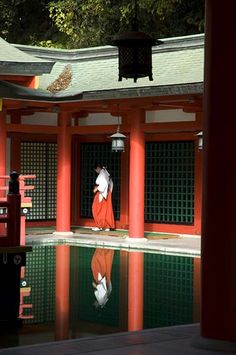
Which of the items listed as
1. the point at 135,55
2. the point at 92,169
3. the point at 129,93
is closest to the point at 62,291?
the point at 135,55

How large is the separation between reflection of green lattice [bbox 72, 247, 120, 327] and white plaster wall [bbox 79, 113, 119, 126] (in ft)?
20.9

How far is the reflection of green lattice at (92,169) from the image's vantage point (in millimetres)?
21375

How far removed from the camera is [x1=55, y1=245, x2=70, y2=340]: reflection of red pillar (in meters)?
8.73

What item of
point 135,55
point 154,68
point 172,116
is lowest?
point 135,55

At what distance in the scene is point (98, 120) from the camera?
2088cm

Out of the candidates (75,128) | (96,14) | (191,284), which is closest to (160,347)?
(191,284)

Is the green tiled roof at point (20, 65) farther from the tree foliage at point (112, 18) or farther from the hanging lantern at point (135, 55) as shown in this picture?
the tree foliage at point (112, 18)

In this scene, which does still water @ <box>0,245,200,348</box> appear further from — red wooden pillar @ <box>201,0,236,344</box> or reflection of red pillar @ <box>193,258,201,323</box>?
red wooden pillar @ <box>201,0,236,344</box>

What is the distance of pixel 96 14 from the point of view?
86.0ft

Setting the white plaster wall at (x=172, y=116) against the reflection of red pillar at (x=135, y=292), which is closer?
the reflection of red pillar at (x=135, y=292)

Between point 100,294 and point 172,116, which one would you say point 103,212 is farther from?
point 100,294

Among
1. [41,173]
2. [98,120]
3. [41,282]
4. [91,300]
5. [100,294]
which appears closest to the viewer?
[91,300]

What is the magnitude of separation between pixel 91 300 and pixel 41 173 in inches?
440

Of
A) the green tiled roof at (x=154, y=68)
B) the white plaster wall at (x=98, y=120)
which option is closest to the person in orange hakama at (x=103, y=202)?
the white plaster wall at (x=98, y=120)
